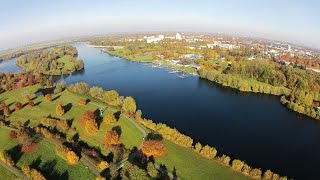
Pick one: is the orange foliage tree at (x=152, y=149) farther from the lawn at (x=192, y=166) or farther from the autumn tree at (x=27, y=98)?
the autumn tree at (x=27, y=98)

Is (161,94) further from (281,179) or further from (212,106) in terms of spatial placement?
(281,179)

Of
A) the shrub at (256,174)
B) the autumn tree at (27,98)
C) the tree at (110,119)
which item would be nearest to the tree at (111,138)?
the tree at (110,119)

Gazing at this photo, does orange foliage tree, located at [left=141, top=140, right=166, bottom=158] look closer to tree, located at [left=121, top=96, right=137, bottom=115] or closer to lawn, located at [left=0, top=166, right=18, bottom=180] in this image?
tree, located at [left=121, top=96, right=137, bottom=115]

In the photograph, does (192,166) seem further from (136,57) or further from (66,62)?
(136,57)

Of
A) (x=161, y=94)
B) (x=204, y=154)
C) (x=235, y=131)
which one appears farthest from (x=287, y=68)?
(x=204, y=154)

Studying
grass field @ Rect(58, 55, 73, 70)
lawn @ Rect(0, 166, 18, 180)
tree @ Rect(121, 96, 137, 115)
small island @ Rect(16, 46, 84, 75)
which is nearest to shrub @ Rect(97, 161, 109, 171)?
lawn @ Rect(0, 166, 18, 180)

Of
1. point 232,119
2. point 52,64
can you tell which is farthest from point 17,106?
point 52,64
